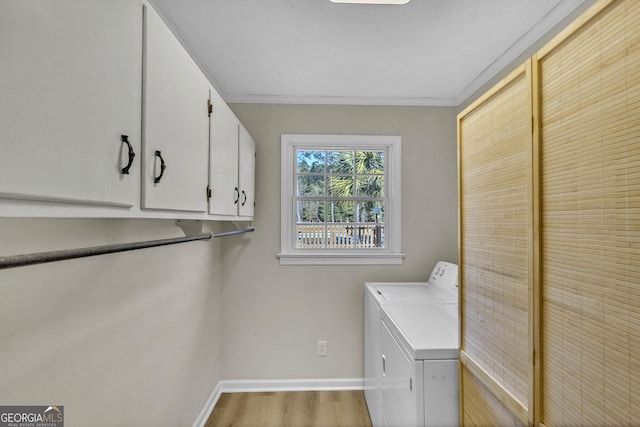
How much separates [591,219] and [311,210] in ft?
7.05

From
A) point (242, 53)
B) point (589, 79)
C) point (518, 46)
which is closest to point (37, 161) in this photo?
point (589, 79)

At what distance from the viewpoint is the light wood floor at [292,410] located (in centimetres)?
215

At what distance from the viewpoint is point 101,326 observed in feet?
3.66

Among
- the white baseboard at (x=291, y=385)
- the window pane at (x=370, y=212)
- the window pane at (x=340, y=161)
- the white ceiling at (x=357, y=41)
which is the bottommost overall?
the white baseboard at (x=291, y=385)

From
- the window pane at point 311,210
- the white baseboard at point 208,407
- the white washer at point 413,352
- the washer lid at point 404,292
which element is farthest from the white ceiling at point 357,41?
the white baseboard at point 208,407

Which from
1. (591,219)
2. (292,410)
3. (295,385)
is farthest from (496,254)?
(295,385)

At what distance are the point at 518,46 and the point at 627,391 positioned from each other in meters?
1.95

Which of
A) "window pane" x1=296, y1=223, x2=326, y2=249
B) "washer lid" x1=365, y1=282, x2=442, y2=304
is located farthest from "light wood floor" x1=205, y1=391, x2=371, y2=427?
"window pane" x1=296, y1=223, x2=326, y2=249

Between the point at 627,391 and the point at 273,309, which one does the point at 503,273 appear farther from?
the point at 273,309

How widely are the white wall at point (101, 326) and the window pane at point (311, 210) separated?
101 centimetres

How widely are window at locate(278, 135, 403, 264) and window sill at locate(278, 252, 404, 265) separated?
0.04 m

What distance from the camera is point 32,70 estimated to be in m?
0.51

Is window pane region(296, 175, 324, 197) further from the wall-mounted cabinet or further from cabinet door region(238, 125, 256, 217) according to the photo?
the wall-mounted cabinet

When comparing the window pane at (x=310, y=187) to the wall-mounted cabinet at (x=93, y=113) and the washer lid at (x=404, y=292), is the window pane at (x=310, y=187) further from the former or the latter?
the wall-mounted cabinet at (x=93, y=113)
